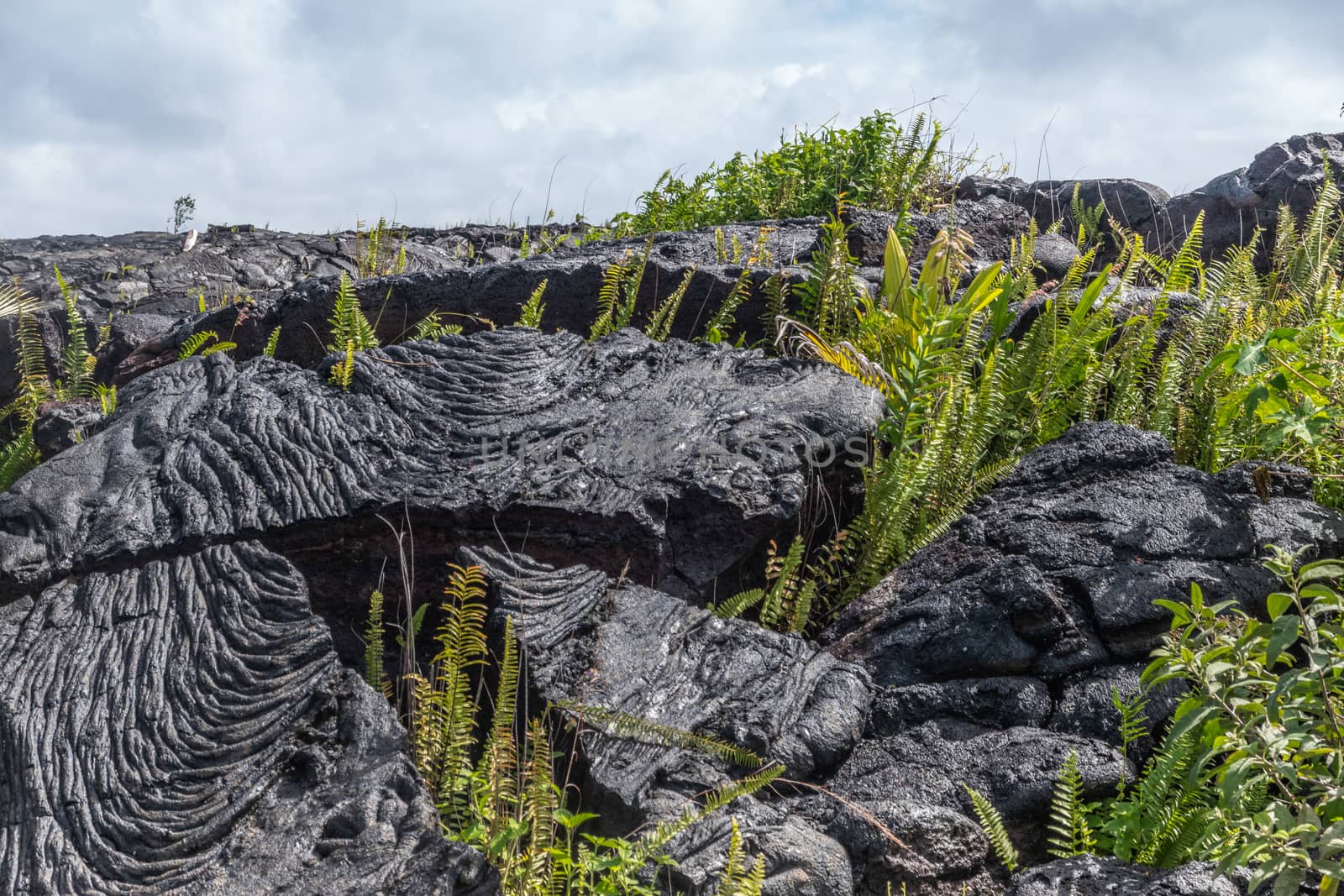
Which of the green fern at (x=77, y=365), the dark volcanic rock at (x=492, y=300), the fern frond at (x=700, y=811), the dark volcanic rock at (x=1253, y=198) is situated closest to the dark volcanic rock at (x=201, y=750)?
the fern frond at (x=700, y=811)

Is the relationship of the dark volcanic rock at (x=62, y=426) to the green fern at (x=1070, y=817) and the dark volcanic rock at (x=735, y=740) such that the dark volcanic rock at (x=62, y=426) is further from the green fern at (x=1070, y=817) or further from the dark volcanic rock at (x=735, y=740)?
the green fern at (x=1070, y=817)

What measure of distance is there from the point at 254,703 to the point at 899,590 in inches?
94.8

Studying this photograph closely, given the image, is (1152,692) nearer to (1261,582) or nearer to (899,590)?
(1261,582)

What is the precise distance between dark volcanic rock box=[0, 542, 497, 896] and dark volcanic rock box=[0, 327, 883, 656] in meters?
0.28

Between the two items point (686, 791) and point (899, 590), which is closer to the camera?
point (686, 791)

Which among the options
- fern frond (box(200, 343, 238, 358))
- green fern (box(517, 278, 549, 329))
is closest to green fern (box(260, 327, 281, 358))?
fern frond (box(200, 343, 238, 358))

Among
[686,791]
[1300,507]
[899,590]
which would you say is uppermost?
[1300,507]

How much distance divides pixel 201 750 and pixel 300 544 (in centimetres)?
100

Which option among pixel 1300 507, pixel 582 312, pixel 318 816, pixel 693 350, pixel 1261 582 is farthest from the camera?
pixel 582 312

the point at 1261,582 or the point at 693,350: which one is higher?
the point at 693,350

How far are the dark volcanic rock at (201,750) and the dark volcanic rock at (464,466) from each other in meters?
0.28

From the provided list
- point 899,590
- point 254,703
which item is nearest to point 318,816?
point 254,703

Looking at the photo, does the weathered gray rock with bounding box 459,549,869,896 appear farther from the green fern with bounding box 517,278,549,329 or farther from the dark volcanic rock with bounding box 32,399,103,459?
the dark volcanic rock with bounding box 32,399,103,459

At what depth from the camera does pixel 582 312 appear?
21.2 feet
